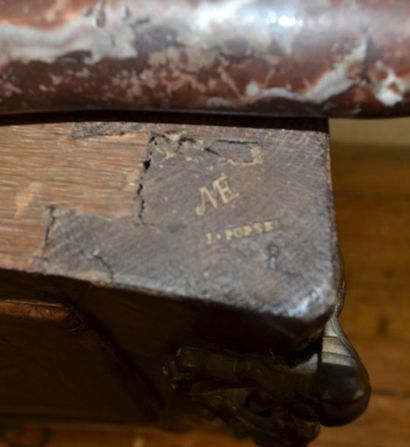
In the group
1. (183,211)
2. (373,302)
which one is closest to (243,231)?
(183,211)

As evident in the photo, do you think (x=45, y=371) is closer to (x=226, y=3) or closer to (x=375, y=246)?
(x=226, y=3)

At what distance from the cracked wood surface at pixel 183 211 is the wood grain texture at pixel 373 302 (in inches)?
29.6

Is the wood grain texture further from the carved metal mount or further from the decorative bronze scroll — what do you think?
the decorative bronze scroll

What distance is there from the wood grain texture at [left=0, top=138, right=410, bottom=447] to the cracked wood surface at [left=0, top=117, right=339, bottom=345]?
0.75 m

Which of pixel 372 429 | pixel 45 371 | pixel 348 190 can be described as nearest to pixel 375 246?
pixel 348 190

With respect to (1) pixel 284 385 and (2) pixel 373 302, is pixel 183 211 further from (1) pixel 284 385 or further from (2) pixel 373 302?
(2) pixel 373 302

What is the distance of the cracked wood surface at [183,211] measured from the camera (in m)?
0.54

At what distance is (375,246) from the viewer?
141 cm

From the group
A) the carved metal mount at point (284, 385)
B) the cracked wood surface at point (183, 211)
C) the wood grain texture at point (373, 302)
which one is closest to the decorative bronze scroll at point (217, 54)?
the cracked wood surface at point (183, 211)

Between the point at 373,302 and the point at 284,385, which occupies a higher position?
the point at 284,385

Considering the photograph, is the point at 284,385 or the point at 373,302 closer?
the point at 284,385

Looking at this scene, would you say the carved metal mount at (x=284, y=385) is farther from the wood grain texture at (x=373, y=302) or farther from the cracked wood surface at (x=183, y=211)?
the wood grain texture at (x=373, y=302)

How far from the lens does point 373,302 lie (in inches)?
53.4

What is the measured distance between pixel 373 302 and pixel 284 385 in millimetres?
778
